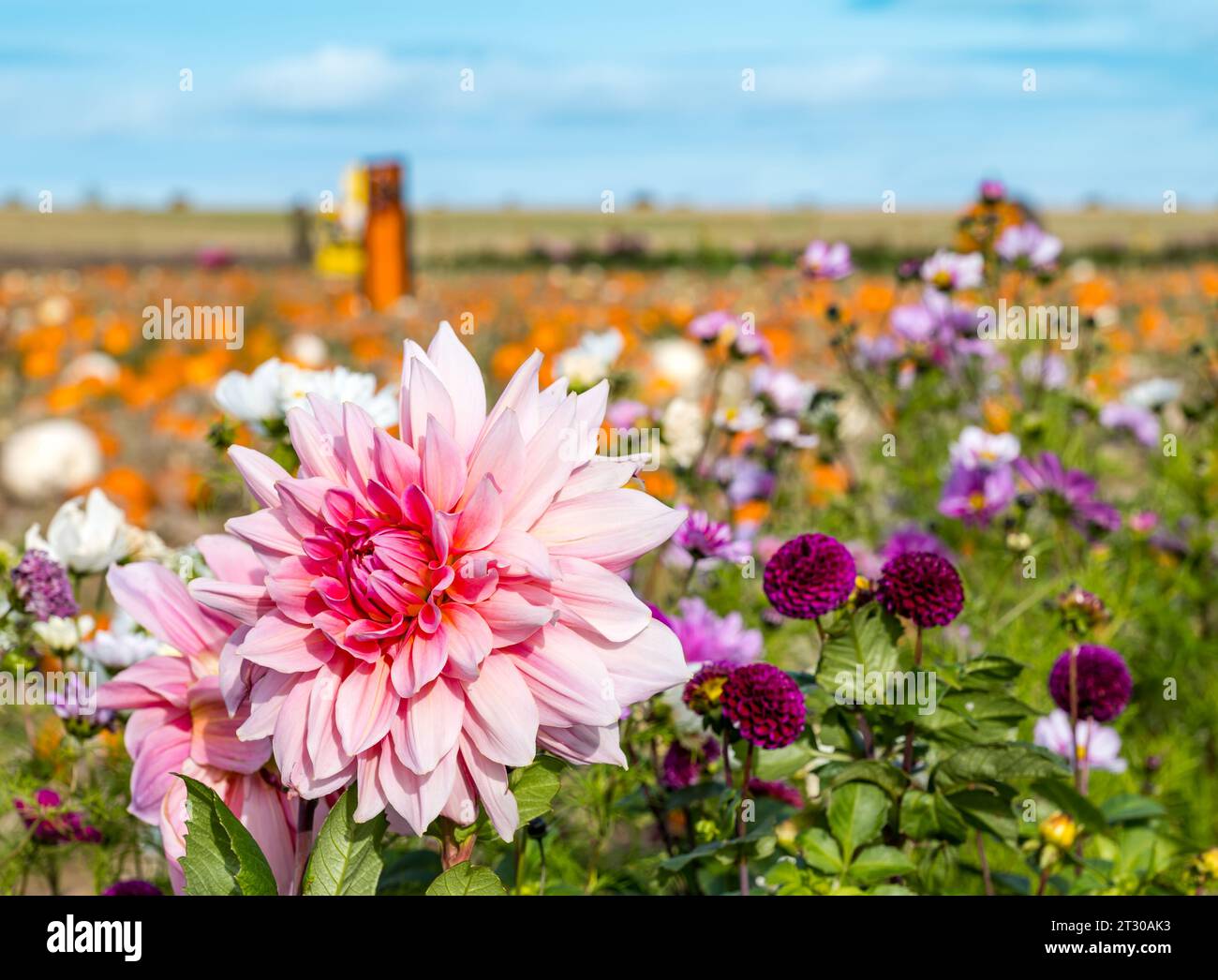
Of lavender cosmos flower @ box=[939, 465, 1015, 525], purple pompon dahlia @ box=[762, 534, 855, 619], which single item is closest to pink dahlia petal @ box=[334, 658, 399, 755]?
purple pompon dahlia @ box=[762, 534, 855, 619]

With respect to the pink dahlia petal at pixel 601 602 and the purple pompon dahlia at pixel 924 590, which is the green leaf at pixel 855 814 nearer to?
the purple pompon dahlia at pixel 924 590

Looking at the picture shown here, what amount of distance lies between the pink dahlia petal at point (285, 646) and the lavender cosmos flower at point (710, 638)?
21.8 inches

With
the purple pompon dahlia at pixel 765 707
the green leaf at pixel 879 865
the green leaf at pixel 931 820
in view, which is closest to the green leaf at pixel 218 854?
the purple pompon dahlia at pixel 765 707

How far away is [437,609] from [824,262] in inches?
68.3

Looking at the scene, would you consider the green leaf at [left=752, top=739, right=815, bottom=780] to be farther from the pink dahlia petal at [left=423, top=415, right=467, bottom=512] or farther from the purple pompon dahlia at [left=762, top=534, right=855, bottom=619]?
the pink dahlia petal at [left=423, top=415, right=467, bottom=512]

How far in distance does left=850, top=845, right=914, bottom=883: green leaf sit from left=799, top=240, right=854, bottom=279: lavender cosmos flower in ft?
4.73

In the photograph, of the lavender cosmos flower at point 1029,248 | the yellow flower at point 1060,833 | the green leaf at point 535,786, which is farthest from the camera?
the lavender cosmos flower at point 1029,248

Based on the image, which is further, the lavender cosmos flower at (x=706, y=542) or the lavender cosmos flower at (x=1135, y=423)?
the lavender cosmos flower at (x=1135, y=423)

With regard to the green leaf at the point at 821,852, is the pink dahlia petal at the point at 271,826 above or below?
above

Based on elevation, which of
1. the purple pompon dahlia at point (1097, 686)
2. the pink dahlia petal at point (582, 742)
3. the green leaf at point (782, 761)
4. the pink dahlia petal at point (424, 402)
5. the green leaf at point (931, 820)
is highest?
the pink dahlia petal at point (424, 402)

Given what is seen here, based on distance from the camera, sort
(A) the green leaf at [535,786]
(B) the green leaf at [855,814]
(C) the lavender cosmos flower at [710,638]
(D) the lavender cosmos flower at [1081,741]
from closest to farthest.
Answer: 1. (A) the green leaf at [535,786]
2. (B) the green leaf at [855,814]
3. (C) the lavender cosmos flower at [710,638]
4. (D) the lavender cosmos flower at [1081,741]

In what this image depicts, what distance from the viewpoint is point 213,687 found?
96 centimetres

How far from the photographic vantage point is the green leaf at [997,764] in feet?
3.64
